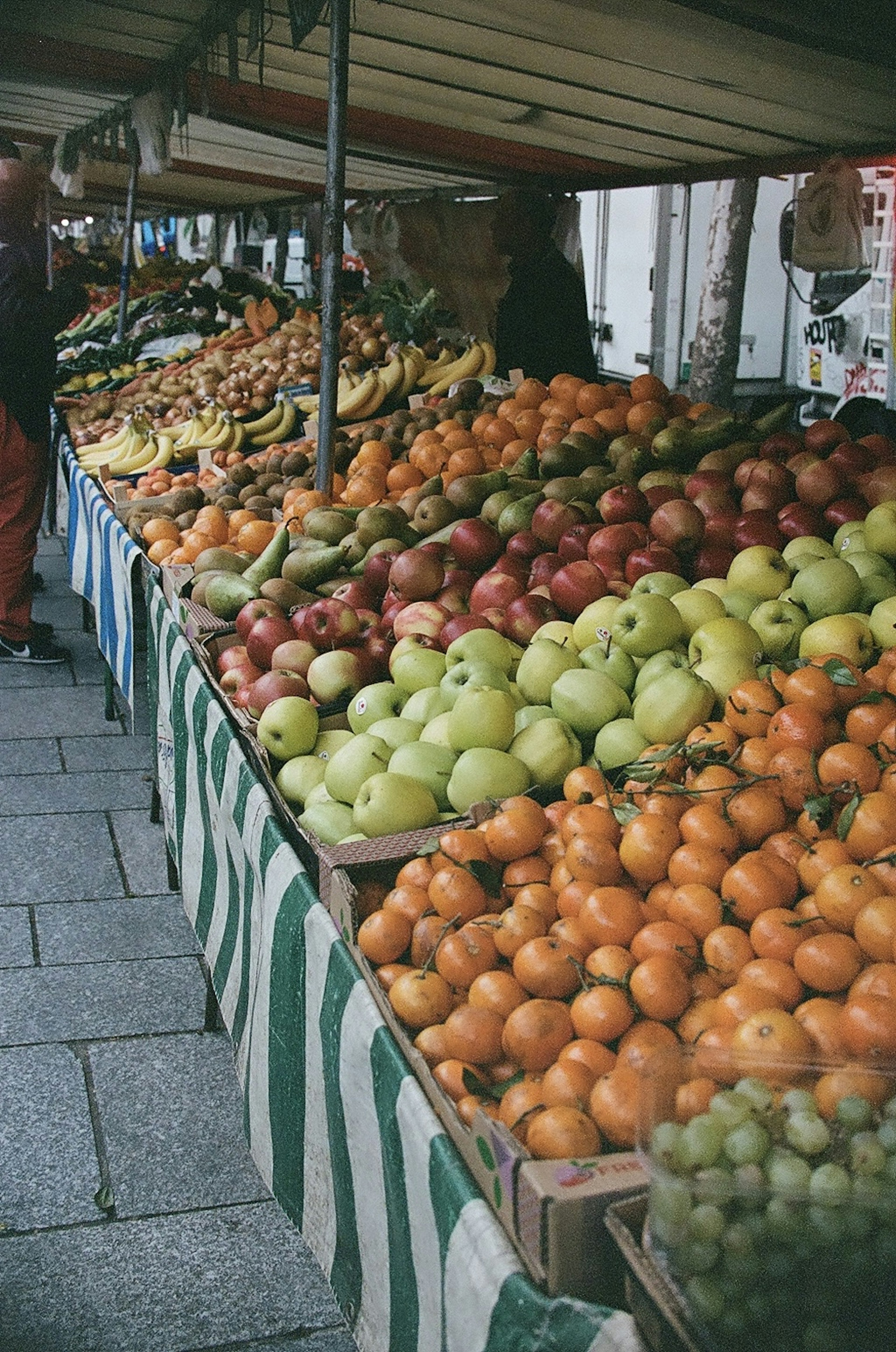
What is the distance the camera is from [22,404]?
6098 millimetres

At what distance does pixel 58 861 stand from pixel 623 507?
2412mm

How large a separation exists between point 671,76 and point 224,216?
11.6m

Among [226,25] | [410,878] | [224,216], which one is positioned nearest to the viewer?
[410,878]

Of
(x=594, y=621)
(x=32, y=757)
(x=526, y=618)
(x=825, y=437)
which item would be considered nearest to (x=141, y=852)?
(x=32, y=757)

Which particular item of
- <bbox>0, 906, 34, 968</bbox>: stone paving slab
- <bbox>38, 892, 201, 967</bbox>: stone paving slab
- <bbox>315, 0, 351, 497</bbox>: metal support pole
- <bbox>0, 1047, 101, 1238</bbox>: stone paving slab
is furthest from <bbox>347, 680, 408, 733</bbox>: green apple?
<bbox>315, 0, 351, 497</bbox>: metal support pole

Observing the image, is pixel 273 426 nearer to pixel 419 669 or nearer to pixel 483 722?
pixel 419 669

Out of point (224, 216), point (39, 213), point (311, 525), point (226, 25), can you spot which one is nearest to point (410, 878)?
point (311, 525)

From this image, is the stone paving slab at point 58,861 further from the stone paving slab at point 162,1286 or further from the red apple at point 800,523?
the red apple at point 800,523

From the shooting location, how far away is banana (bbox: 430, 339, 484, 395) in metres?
6.75

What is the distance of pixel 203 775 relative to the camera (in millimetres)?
3154

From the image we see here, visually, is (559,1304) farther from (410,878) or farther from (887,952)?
(410,878)

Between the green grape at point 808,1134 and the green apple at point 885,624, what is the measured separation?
158 centimetres

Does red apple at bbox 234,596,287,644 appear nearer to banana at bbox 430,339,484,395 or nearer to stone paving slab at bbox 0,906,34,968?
stone paving slab at bbox 0,906,34,968

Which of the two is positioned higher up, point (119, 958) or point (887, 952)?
point (887, 952)
